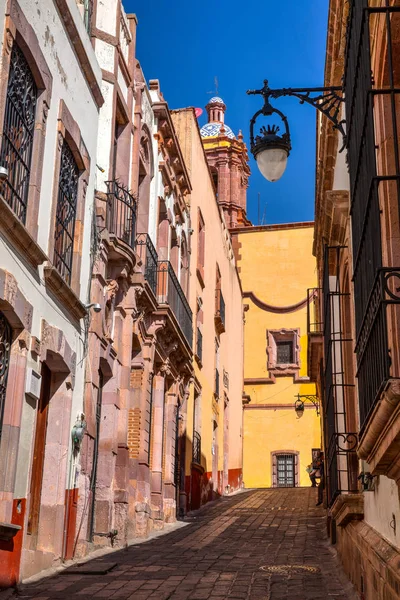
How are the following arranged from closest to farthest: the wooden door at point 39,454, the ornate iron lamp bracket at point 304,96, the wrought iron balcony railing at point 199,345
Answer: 1. the ornate iron lamp bracket at point 304,96
2. the wooden door at point 39,454
3. the wrought iron balcony railing at point 199,345

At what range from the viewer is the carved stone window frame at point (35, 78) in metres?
8.05

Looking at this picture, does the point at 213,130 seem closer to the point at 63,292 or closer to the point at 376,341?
the point at 63,292

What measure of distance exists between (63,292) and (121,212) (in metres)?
3.78

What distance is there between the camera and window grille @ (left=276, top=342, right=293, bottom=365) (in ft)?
116

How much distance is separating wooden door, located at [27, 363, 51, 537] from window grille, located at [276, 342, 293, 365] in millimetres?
25888

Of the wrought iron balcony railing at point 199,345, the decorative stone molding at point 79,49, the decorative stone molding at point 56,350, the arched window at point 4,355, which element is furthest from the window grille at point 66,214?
the wrought iron balcony railing at point 199,345

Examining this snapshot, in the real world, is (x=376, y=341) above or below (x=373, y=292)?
below

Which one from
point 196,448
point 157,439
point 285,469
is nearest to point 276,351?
point 285,469

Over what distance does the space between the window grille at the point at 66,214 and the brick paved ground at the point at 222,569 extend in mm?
4022

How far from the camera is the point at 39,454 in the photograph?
32.2 ft

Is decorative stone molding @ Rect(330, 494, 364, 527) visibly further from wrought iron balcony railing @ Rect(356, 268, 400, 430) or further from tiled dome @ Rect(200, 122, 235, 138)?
tiled dome @ Rect(200, 122, 235, 138)

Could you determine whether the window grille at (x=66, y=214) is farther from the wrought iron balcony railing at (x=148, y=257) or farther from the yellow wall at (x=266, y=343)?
the yellow wall at (x=266, y=343)

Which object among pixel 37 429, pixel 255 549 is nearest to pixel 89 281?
pixel 37 429

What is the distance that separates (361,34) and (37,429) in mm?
6658
